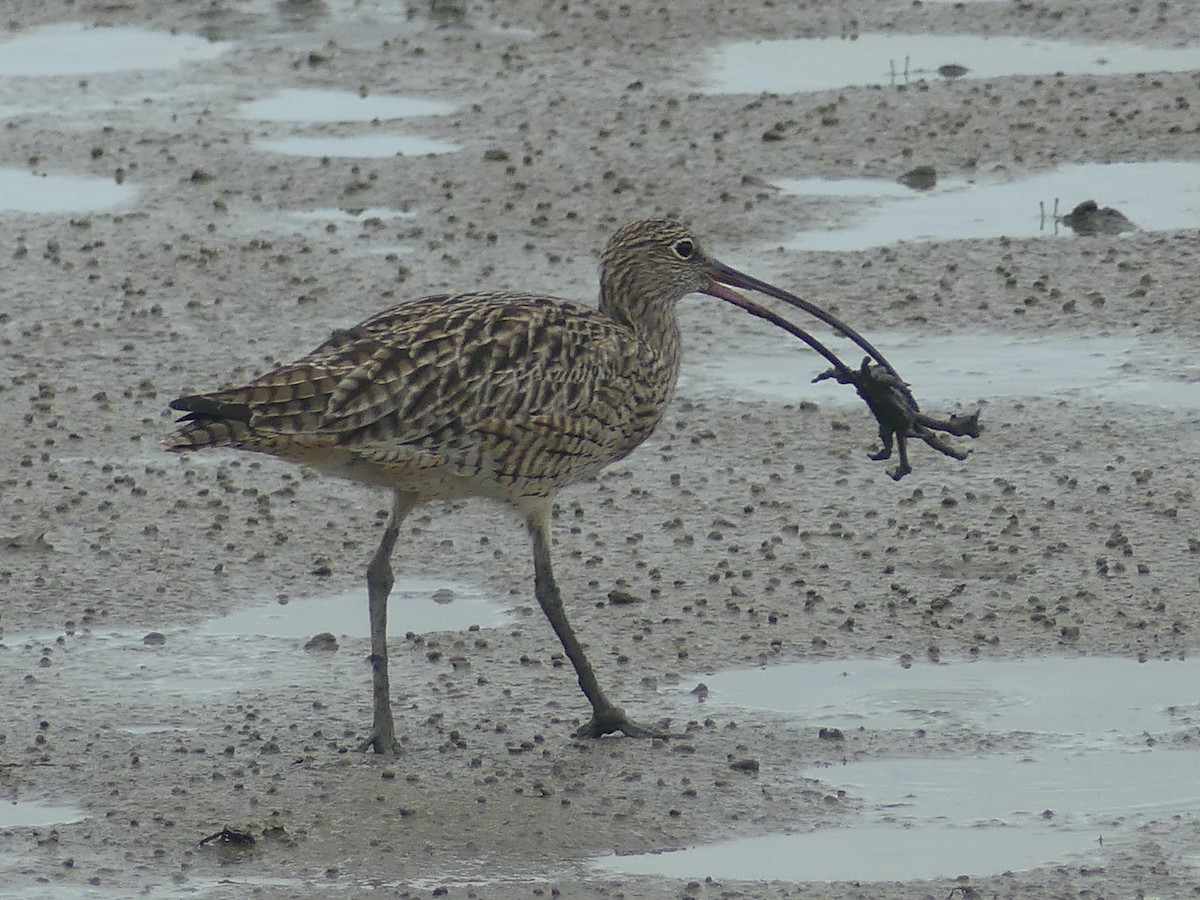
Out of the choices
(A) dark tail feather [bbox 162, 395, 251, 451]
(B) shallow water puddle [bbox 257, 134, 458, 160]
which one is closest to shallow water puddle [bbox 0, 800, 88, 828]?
(A) dark tail feather [bbox 162, 395, 251, 451]

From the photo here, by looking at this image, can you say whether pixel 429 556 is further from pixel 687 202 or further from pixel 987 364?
pixel 687 202

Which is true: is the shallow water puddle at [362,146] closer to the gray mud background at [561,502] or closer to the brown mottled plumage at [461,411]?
the gray mud background at [561,502]

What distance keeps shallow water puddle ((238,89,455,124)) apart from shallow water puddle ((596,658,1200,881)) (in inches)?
287

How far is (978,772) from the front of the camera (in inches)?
277

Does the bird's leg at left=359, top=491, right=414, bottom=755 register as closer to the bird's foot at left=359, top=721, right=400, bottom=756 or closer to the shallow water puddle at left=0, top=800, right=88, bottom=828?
the bird's foot at left=359, top=721, right=400, bottom=756

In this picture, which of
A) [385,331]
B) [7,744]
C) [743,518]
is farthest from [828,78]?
[7,744]

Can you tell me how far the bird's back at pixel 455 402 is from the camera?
23.3 ft

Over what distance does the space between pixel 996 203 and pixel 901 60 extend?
2.83 meters

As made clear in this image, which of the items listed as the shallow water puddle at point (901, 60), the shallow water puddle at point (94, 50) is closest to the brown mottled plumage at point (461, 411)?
the shallow water puddle at point (901, 60)

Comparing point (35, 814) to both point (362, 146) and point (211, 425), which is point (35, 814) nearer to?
point (211, 425)

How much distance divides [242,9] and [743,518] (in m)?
9.02

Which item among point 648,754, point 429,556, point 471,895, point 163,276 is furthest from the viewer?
point 163,276

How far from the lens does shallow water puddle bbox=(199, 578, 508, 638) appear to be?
27.0 feet

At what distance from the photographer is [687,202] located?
12.7 m
